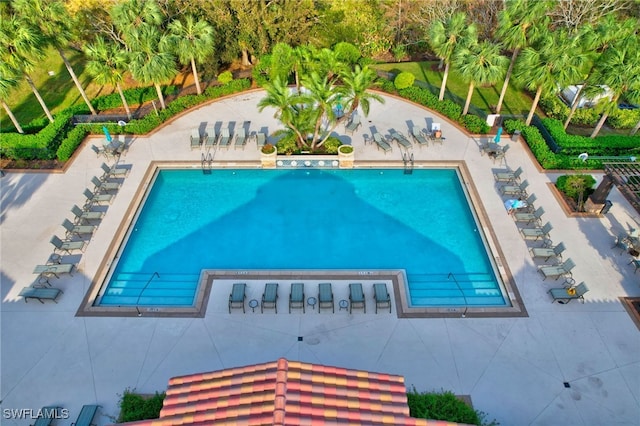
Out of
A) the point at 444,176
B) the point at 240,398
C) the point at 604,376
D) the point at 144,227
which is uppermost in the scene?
the point at 444,176

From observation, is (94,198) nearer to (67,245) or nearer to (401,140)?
(67,245)

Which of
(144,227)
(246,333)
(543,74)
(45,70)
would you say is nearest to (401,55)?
(543,74)

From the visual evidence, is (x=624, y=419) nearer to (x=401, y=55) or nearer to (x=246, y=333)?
(x=246, y=333)

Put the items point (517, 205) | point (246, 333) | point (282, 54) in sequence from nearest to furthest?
1. point (246, 333)
2. point (517, 205)
3. point (282, 54)

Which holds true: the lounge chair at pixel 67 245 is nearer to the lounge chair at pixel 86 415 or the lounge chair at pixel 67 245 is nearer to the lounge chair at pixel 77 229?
the lounge chair at pixel 77 229

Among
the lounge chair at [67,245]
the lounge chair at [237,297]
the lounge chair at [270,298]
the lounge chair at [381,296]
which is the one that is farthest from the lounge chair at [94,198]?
the lounge chair at [381,296]

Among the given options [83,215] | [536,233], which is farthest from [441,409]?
[83,215]

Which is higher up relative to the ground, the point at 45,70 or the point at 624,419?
the point at 45,70
